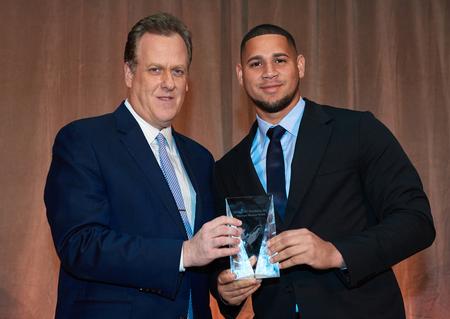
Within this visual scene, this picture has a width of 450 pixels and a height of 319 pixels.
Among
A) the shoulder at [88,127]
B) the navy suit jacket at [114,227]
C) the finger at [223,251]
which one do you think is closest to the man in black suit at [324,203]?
the finger at [223,251]

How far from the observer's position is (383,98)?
4.64 meters

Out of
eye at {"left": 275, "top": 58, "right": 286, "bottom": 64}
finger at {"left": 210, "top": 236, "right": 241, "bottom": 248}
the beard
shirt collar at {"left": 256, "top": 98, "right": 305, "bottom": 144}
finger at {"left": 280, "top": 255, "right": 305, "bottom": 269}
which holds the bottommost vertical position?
finger at {"left": 280, "top": 255, "right": 305, "bottom": 269}

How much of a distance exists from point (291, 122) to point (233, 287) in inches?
31.9

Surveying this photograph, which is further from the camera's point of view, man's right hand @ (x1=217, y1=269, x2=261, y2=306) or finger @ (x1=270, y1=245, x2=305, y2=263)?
man's right hand @ (x1=217, y1=269, x2=261, y2=306)

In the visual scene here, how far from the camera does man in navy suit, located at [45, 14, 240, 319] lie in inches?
87.0

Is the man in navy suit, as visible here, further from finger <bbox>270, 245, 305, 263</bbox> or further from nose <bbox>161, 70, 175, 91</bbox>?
finger <bbox>270, 245, 305, 263</bbox>

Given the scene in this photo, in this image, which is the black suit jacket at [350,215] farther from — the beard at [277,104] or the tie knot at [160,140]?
the tie knot at [160,140]

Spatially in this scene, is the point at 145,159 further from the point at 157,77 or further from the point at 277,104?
the point at 277,104

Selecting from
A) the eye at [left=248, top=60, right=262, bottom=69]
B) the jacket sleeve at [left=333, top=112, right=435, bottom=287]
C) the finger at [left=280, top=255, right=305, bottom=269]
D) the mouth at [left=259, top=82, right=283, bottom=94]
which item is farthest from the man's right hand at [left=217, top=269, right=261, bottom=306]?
the eye at [left=248, top=60, right=262, bottom=69]

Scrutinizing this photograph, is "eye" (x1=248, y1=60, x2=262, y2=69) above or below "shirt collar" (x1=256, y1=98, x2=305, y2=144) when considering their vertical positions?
above

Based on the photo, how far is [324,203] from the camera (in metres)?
2.45

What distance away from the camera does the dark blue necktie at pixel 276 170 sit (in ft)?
8.20

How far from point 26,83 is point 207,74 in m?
1.31

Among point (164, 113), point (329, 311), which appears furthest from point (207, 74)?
point (329, 311)
